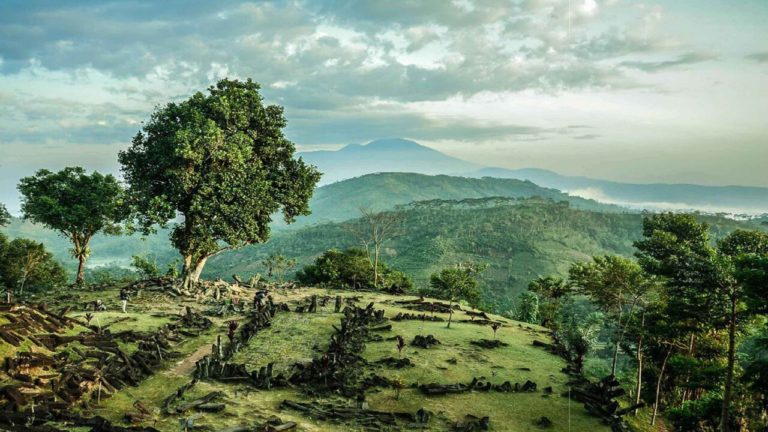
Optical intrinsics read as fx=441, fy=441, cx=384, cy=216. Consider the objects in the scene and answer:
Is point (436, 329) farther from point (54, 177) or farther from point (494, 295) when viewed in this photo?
point (494, 295)

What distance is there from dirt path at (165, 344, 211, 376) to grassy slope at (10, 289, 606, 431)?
50 mm

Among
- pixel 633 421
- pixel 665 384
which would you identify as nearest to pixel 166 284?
pixel 633 421

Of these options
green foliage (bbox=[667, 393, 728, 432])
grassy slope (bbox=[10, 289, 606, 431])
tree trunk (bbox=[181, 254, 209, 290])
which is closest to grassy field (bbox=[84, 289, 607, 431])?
grassy slope (bbox=[10, 289, 606, 431])

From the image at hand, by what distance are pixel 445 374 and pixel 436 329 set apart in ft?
33.5

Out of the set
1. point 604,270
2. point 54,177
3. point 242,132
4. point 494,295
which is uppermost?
point 242,132

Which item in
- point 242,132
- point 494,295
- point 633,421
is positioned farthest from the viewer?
point 494,295

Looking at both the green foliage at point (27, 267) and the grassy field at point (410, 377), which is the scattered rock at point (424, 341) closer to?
the grassy field at point (410, 377)

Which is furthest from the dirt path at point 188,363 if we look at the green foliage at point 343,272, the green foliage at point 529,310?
the green foliage at point 529,310

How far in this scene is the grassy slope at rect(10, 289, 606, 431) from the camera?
16.8 metres

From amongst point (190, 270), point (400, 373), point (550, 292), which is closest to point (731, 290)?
point (400, 373)

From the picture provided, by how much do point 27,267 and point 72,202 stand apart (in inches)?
335

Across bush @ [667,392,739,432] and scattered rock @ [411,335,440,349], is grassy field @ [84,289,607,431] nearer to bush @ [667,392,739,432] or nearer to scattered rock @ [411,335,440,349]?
scattered rock @ [411,335,440,349]

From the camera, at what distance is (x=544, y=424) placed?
18.6m

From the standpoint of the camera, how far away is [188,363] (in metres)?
22.4
